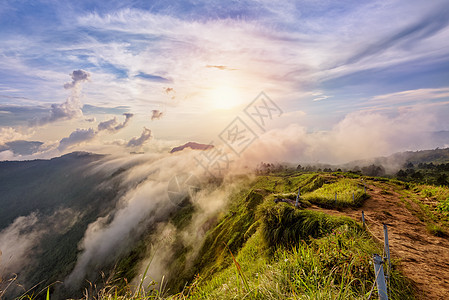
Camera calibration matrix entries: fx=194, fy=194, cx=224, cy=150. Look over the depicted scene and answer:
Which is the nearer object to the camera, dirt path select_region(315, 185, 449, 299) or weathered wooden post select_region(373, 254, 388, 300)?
weathered wooden post select_region(373, 254, 388, 300)

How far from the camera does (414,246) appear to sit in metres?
7.50

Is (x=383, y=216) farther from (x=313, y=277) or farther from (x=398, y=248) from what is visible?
(x=313, y=277)

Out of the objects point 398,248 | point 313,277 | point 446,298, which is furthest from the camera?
point 398,248

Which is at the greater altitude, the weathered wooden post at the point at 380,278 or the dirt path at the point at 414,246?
the weathered wooden post at the point at 380,278

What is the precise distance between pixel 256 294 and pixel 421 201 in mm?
18305

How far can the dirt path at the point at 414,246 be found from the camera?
16.6 feet

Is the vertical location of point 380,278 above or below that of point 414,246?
above

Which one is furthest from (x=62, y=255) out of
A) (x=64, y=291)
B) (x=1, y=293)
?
(x=1, y=293)

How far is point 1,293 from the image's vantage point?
11.6ft

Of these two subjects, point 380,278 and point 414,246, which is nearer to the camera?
point 380,278

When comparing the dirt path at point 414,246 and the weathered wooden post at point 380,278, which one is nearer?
the weathered wooden post at point 380,278

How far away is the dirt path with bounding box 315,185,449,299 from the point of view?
5.06m

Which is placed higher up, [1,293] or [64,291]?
[1,293]

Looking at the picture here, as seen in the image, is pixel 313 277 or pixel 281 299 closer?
pixel 281 299
